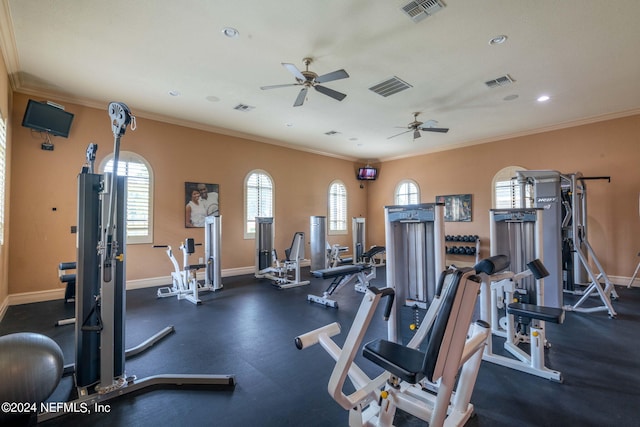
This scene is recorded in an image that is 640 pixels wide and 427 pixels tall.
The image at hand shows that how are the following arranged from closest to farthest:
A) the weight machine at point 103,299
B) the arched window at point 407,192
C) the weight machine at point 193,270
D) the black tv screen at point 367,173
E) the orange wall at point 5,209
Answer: the weight machine at point 103,299
the orange wall at point 5,209
the weight machine at point 193,270
the arched window at point 407,192
the black tv screen at point 367,173

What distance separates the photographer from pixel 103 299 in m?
2.20

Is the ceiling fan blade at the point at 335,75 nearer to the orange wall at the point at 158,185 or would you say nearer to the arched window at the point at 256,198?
the orange wall at the point at 158,185

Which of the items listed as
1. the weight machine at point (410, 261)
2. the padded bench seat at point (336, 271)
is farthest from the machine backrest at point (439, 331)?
the padded bench seat at point (336, 271)

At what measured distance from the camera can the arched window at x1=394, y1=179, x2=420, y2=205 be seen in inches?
351

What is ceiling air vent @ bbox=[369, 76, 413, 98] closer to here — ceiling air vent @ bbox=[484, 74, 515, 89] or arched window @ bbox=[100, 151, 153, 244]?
ceiling air vent @ bbox=[484, 74, 515, 89]

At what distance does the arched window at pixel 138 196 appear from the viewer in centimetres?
557

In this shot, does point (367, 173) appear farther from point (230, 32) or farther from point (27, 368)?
point (27, 368)

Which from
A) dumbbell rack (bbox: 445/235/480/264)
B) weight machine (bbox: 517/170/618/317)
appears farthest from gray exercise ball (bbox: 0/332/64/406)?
dumbbell rack (bbox: 445/235/480/264)

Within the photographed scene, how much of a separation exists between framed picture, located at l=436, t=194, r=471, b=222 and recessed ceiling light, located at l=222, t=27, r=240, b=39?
20.4ft

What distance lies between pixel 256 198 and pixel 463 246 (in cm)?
560

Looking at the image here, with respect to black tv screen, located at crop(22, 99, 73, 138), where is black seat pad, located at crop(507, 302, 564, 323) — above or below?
below

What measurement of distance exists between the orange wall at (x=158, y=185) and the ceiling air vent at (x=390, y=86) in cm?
375

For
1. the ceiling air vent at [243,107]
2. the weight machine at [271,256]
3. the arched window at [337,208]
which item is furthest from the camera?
the arched window at [337,208]

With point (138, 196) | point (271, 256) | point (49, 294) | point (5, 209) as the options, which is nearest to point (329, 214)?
point (271, 256)
